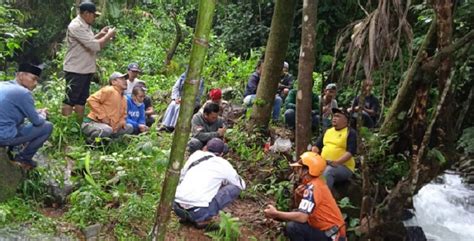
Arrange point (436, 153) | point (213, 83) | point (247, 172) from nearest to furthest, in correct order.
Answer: point (436, 153) → point (247, 172) → point (213, 83)

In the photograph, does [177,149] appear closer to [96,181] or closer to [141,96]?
[96,181]

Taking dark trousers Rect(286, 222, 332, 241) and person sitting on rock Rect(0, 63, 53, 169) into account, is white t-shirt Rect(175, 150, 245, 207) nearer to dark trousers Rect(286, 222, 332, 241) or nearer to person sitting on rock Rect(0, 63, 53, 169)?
dark trousers Rect(286, 222, 332, 241)

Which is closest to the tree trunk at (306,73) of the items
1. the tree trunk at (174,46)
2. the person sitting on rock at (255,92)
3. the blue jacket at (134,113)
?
the blue jacket at (134,113)

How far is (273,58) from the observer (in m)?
8.93

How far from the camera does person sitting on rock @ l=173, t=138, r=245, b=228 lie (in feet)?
20.1

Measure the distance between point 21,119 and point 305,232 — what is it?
3394 mm

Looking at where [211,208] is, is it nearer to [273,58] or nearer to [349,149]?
[349,149]

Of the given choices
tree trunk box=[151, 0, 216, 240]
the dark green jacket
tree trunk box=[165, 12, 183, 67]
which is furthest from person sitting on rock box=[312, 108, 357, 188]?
tree trunk box=[165, 12, 183, 67]

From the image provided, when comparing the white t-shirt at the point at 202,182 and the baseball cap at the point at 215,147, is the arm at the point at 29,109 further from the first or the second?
the baseball cap at the point at 215,147

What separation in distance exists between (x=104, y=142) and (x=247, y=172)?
85.1 inches

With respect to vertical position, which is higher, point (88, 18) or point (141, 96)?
point (88, 18)

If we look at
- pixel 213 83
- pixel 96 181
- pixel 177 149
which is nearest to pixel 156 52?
pixel 213 83

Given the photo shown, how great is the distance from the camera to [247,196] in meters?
7.58

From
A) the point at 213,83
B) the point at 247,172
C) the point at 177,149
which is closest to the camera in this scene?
the point at 177,149
